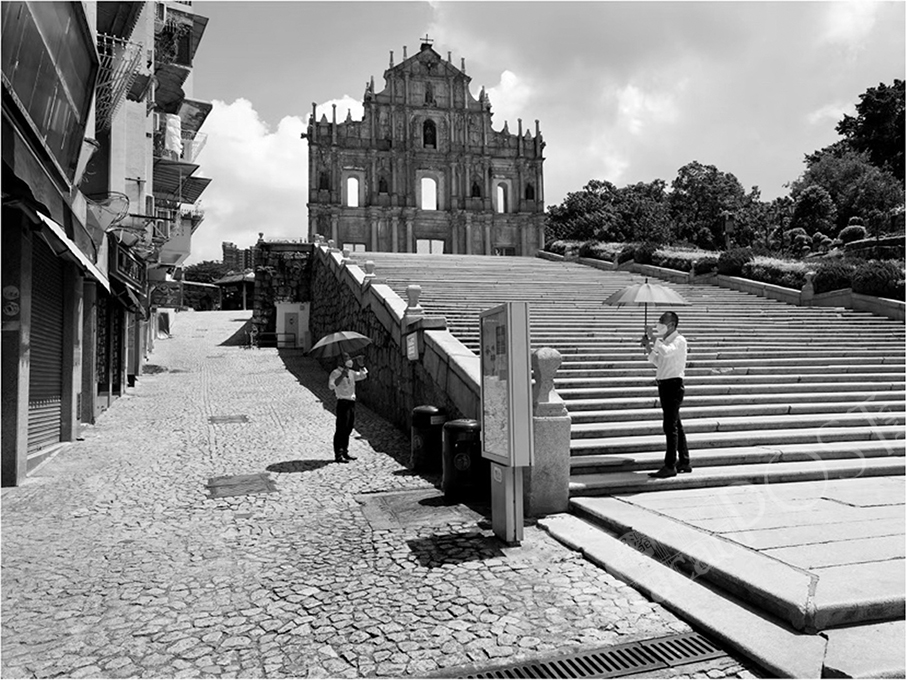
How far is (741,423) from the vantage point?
846 cm

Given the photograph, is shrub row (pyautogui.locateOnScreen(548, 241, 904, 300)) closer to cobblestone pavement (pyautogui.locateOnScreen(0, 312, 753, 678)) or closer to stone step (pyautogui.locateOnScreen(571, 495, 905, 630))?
stone step (pyautogui.locateOnScreen(571, 495, 905, 630))

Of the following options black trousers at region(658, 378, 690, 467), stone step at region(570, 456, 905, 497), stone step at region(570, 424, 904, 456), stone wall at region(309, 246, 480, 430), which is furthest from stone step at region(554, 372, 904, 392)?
black trousers at region(658, 378, 690, 467)

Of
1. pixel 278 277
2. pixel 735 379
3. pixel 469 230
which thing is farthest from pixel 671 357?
pixel 469 230

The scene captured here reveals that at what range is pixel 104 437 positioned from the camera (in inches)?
426

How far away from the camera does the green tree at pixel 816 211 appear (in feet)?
140

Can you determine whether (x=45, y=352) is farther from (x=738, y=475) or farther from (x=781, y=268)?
(x=781, y=268)

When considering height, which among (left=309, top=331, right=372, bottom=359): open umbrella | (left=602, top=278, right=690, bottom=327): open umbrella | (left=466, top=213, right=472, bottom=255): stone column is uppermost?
(left=466, top=213, right=472, bottom=255): stone column

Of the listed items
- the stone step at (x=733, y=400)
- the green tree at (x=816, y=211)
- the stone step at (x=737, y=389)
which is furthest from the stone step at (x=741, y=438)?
the green tree at (x=816, y=211)

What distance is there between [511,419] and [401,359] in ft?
20.1

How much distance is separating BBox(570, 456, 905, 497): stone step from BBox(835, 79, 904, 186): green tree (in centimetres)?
5175

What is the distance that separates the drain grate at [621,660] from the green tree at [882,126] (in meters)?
56.6

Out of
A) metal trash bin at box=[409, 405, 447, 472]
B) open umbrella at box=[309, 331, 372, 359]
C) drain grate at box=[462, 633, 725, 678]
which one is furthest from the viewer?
open umbrella at box=[309, 331, 372, 359]

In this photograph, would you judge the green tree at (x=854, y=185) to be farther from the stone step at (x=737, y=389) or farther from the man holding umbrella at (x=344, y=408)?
the man holding umbrella at (x=344, y=408)

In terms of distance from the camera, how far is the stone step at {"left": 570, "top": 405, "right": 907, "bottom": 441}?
8039mm
